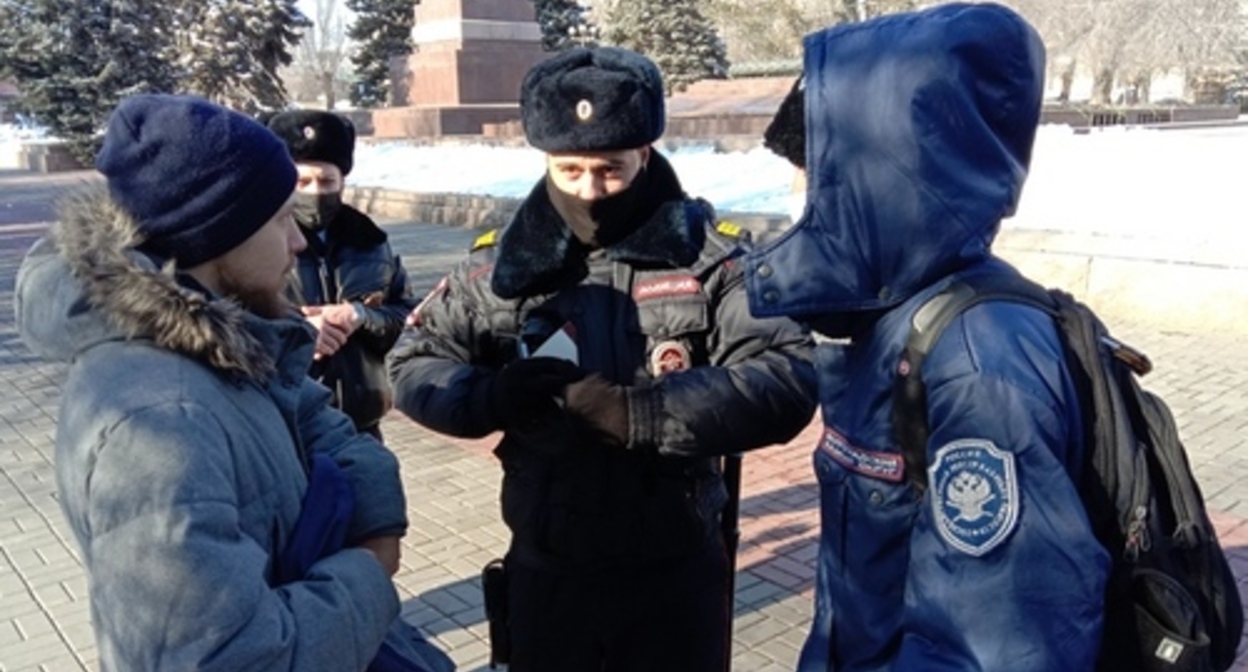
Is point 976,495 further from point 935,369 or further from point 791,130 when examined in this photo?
point 791,130

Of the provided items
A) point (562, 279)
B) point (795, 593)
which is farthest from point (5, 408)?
point (562, 279)

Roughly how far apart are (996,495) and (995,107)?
0.50 meters

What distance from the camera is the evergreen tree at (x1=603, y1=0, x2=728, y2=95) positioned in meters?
29.6

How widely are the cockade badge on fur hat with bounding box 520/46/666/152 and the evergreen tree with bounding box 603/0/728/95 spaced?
2803 centimetres

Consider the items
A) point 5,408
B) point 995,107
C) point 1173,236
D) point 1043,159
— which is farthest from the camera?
point 1043,159

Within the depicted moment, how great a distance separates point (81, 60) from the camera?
93.1 ft

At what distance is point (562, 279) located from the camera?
2.30m

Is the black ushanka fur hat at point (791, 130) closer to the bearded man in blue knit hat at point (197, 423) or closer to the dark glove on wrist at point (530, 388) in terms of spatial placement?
the dark glove on wrist at point (530, 388)

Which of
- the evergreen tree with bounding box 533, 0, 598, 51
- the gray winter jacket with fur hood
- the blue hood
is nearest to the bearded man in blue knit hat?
the gray winter jacket with fur hood

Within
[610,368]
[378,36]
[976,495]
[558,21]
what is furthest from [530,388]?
[378,36]

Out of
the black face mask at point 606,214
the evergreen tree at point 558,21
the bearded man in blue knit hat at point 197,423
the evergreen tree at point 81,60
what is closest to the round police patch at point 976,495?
the bearded man in blue knit hat at point 197,423

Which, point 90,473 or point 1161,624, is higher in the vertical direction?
point 90,473

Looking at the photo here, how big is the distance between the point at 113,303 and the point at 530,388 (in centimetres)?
87

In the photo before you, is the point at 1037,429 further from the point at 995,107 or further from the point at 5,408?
the point at 5,408
